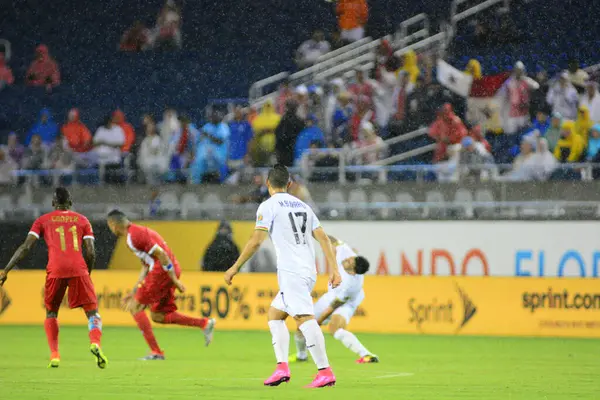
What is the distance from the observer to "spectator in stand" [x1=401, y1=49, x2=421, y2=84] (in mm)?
25094

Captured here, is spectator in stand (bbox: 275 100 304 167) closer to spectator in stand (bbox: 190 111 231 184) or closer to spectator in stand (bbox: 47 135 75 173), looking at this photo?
spectator in stand (bbox: 190 111 231 184)

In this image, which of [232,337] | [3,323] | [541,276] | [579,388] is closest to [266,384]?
[579,388]

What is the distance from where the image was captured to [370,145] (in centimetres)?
2362

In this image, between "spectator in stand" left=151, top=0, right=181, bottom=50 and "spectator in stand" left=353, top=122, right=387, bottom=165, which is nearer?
"spectator in stand" left=353, top=122, right=387, bottom=165

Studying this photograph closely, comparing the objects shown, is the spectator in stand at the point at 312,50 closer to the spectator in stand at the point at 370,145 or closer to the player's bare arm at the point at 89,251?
the spectator in stand at the point at 370,145

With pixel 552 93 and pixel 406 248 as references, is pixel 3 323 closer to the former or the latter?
pixel 406 248

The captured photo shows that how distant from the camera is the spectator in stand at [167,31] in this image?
100 feet

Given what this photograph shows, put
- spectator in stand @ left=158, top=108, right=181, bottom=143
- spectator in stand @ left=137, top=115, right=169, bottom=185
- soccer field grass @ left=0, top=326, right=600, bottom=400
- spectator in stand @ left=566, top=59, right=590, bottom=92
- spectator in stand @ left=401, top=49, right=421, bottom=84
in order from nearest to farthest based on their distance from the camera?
soccer field grass @ left=0, top=326, right=600, bottom=400 → spectator in stand @ left=566, top=59, right=590, bottom=92 → spectator in stand @ left=401, top=49, right=421, bottom=84 → spectator in stand @ left=137, top=115, right=169, bottom=185 → spectator in stand @ left=158, top=108, right=181, bottom=143

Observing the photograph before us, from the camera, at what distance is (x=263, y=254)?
2441 centimetres

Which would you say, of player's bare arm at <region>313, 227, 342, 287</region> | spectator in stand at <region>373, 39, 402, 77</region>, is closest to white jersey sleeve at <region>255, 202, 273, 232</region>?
player's bare arm at <region>313, 227, 342, 287</region>

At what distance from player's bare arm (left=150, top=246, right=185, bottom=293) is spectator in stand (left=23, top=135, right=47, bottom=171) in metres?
11.5

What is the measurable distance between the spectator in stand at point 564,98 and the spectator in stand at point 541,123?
15.4 inches

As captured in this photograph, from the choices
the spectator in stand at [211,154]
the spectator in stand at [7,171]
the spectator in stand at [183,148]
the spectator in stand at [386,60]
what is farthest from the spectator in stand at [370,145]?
the spectator in stand at [7,171]

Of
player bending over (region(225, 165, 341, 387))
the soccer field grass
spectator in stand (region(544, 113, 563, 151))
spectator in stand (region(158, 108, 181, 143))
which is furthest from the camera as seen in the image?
spectator in stand (region(158, 108, 181, 143))
